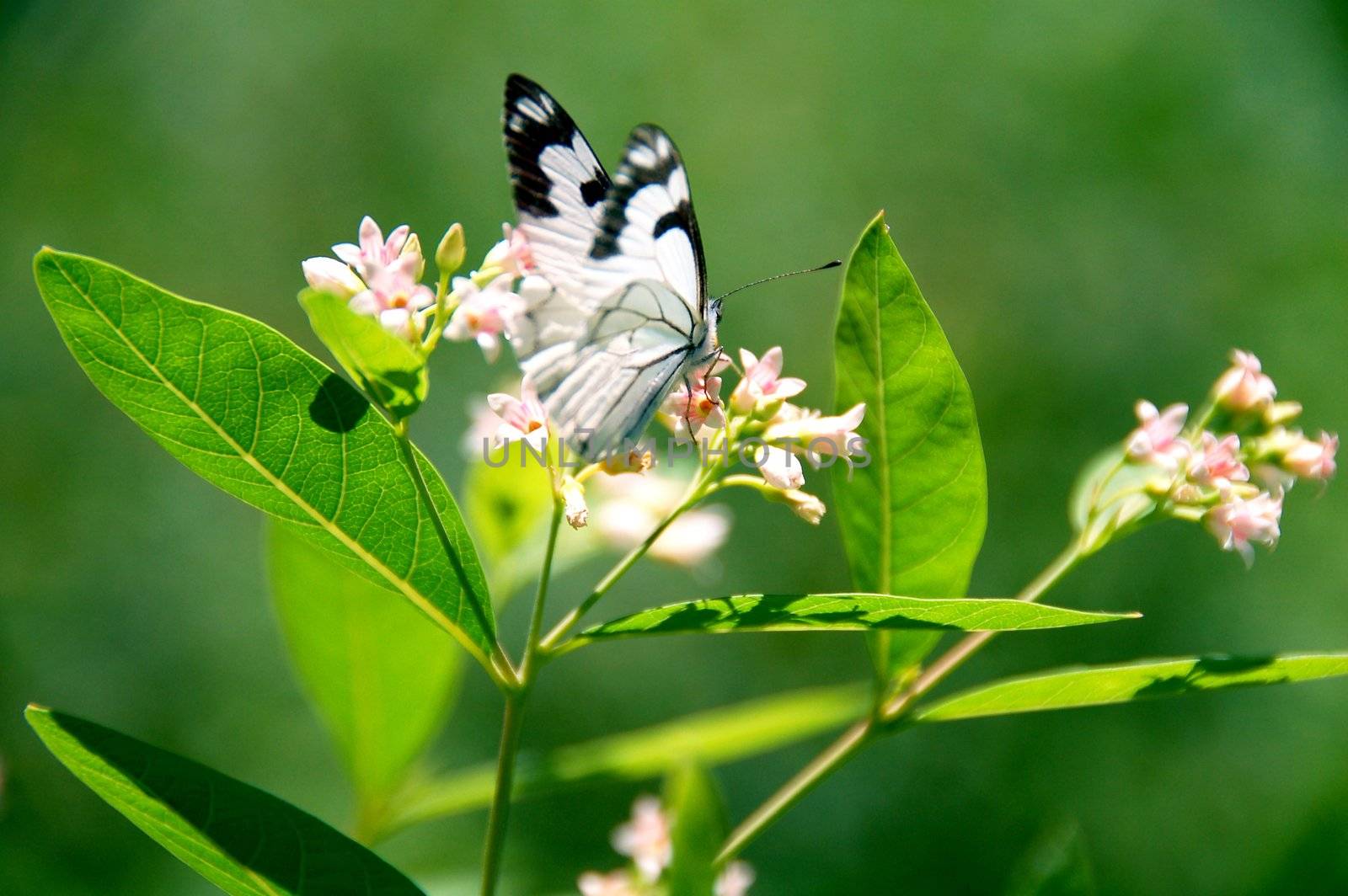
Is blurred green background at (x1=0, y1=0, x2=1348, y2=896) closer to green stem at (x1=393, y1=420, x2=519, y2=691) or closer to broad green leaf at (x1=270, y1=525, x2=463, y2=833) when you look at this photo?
broad green leaf at (x1=270, y1=525, x2=463, y2=833)

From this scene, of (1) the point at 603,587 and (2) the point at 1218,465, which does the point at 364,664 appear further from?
(2) the point at 1218,465

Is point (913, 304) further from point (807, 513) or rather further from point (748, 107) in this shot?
point (748, 107)

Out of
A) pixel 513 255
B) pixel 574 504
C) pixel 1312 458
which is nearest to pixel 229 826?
pixel 574 504

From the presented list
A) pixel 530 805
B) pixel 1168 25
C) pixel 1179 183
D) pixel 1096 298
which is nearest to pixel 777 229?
pixel 1096 298

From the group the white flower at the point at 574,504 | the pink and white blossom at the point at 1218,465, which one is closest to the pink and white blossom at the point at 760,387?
the white flower at the point at 574,504

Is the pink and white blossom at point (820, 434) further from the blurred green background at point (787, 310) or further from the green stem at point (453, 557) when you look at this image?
the blurred green background at point (787, 310)

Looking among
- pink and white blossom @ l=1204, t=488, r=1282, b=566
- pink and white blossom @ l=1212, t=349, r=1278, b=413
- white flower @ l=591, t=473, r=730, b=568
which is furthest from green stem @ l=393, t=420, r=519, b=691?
pink and white blossom @ l=1212, t=349, r=1278, b=413
